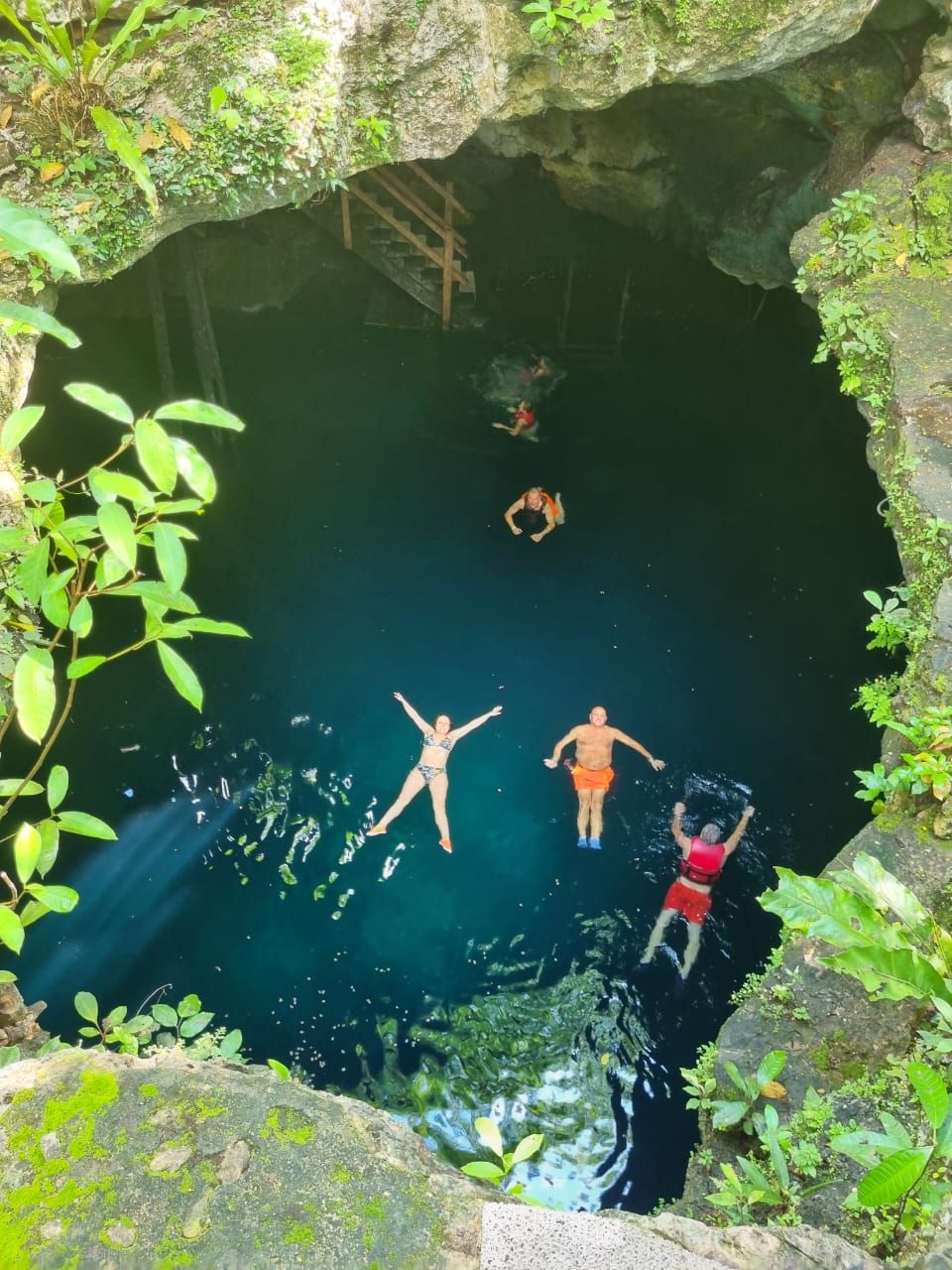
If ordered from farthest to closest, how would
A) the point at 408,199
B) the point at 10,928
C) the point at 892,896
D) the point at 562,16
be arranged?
the point at 408,199 → the point at 562,16 → the point at 892,896 → the point at 10,928

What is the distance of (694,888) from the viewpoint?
6.84 meters

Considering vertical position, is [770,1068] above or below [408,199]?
below

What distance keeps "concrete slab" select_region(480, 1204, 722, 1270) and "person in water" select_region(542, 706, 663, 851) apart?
214 inches

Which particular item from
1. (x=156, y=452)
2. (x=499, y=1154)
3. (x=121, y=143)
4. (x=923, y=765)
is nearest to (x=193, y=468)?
(x=156, y=452)

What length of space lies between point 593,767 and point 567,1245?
5632 mm

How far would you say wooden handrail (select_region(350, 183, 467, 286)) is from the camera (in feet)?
36.5

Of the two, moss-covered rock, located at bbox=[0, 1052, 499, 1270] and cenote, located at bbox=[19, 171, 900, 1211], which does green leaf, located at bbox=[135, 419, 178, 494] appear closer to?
moss-covered rock, located at bbox=[0, 1052, 499, 1270]

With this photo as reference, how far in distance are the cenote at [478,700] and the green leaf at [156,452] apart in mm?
5750

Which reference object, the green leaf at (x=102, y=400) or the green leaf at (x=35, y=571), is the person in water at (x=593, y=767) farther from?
the green leaf at (x=102, y=400)

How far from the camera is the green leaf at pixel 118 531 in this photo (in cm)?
179

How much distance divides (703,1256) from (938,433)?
223 inches

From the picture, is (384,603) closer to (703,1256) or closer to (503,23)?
(503,23)

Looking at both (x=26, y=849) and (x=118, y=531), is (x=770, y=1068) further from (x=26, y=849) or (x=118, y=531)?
(x=118, y=531)

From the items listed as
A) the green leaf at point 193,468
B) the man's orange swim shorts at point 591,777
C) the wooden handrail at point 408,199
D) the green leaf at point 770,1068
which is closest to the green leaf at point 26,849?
the green leaf at point 193,468
